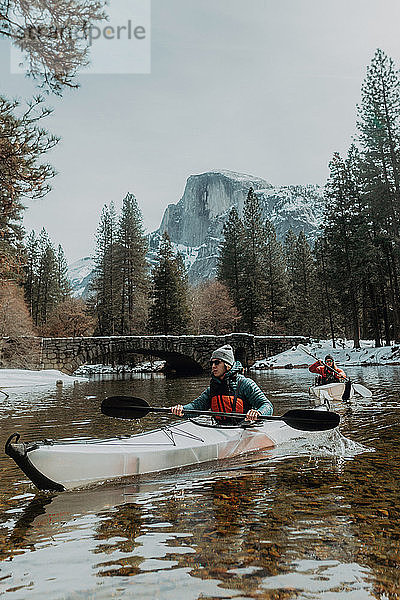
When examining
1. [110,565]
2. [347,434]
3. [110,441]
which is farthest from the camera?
[347,434]

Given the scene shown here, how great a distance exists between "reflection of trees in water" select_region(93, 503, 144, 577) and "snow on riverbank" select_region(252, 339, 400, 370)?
2311 centimetres

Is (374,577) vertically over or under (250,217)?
under

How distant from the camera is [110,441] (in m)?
5.28

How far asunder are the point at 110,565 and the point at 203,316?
46130 mm

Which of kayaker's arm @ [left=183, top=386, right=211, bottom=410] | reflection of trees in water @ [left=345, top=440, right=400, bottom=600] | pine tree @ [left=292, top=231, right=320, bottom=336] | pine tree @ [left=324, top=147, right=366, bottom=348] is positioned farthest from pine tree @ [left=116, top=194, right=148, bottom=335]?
reflection of trees in water @ [left=345, top=440, right=400, bottom=600]

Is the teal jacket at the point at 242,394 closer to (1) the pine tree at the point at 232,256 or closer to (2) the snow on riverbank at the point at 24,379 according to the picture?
(2) the snow on riverbank at the point at 24,379

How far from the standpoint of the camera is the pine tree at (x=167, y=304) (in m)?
45.5

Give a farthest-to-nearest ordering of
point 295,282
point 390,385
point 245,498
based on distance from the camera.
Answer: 1. point 295,282
2. point 390,385
3. point 245,498

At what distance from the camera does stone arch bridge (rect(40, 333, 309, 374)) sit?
31541 mm

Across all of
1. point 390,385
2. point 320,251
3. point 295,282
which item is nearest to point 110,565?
point 390,385

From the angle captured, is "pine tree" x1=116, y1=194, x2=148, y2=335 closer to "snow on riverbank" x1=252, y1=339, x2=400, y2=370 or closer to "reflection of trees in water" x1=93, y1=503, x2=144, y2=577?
"snow on riverbank" x1=252, y1=339, x2=400, y2=370

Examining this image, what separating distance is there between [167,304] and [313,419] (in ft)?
132

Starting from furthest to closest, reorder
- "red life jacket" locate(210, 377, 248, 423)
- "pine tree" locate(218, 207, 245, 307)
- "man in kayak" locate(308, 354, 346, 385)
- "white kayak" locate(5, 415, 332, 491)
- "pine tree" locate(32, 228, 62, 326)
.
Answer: "pine tree" locate(32, 228, 62, 326) → "pine tree" locate(218, 207, 245, 307) → "man in kayak" locate(308, 354, 346, 385) → "red life jacket" locate(210, 377, 248, 423) → "white kayak" locate(5, 415, 332, 491)

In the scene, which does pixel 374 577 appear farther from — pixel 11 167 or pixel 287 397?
pixel 287 397
